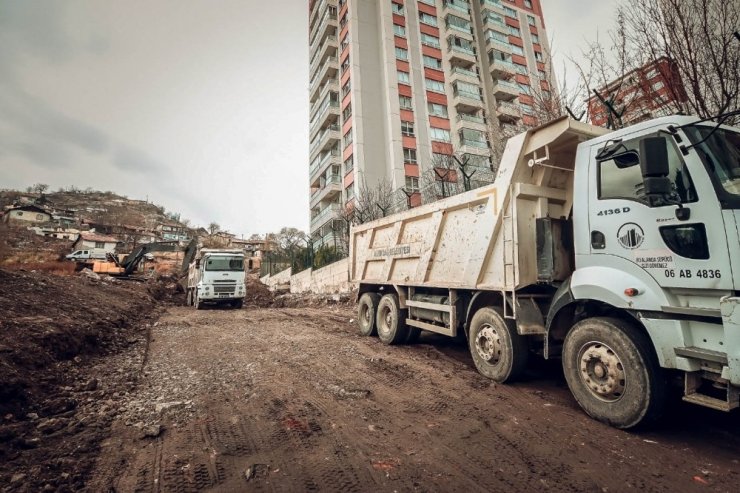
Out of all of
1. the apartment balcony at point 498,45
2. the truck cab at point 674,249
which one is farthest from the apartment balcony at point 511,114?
the apartment balcony at point 498,45

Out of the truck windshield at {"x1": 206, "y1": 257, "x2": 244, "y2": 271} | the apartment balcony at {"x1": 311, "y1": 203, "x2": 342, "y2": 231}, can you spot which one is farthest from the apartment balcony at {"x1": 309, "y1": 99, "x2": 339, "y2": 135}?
the truck windshield at {"x1": 206, "y1": 257, "x2": 244, "y2": 271}

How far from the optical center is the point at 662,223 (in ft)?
9.61

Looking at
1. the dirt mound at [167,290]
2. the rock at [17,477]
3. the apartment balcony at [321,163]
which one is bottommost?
the rock at [17,477]

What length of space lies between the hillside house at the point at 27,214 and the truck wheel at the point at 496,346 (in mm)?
96754

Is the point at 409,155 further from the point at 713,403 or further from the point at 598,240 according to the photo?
the point at 713,403

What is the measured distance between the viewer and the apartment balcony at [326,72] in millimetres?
33875

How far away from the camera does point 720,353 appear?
2.53m

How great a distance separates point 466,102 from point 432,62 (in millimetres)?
5542

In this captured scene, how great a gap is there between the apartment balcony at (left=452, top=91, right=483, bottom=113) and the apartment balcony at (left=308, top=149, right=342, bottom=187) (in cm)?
1314

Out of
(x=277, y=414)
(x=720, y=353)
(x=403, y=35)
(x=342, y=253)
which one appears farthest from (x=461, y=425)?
(x=403, y=35)

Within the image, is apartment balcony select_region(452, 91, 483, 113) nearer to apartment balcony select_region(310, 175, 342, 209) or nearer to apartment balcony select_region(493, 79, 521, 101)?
apartment balcony select_region(493, 79, 521, 101)

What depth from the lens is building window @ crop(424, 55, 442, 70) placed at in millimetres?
33409

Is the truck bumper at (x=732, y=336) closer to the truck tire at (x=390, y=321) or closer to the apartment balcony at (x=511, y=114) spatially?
the truck tire at (x=390, y=321)

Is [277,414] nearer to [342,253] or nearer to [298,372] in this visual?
[298,372]
